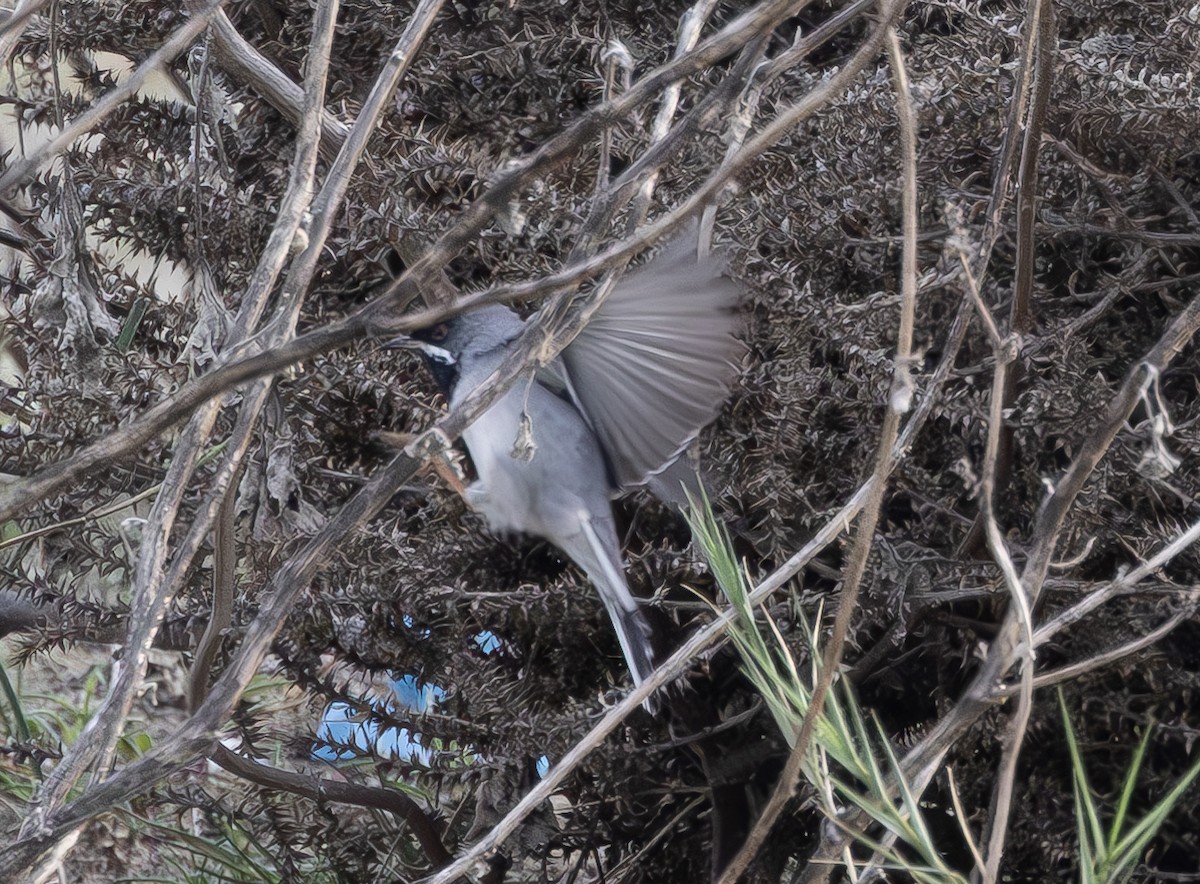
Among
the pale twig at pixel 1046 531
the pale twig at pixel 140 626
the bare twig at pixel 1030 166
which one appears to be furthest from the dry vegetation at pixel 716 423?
the pale twig at pixel 1046 531

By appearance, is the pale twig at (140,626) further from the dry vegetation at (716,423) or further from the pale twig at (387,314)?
the dry vegetation at (716,423)

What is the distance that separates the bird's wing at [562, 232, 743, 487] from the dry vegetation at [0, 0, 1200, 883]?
0.31 ft

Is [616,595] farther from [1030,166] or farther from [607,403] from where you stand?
[1030,166]

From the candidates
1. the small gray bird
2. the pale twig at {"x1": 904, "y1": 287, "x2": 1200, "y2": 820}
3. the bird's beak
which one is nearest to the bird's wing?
the small gray bird

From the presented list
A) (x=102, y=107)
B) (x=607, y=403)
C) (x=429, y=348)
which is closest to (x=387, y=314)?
(x=102, y=107)

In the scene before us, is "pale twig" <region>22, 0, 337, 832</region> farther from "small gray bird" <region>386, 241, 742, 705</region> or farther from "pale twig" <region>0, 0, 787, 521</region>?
"small gray bird" <region>386, 241, 742, 705</region>

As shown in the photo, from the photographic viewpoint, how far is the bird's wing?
5.57 feet

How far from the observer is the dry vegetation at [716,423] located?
188cm

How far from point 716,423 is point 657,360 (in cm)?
22

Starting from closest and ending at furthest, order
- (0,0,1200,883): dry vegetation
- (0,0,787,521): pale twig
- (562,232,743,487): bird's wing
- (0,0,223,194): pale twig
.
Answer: (0,0,787,521): pale twig → (0,0,223,194): pale twig → (562,232,743,487): bird's wing → (0,0,1200,883): dry vegetation

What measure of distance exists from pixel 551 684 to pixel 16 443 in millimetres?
1059

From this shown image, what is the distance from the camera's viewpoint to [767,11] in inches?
40.4

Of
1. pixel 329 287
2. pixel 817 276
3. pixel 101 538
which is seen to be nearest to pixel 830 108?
pixel 817 276

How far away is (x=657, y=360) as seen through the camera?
1.86 metres
